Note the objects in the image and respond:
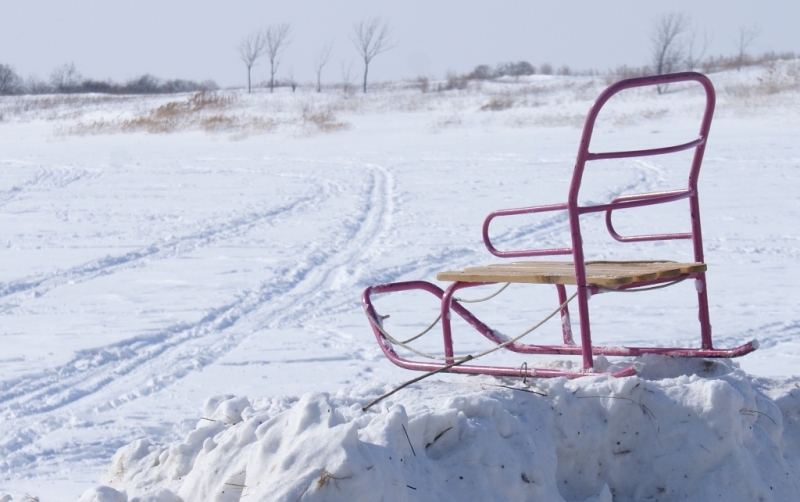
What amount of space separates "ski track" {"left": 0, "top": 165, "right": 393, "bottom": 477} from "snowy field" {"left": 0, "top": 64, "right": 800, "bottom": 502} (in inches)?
1.0

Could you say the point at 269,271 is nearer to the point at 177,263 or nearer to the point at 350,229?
the point at 177,263

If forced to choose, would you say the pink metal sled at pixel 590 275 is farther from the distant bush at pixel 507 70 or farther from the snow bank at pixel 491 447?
the distant bush at pixel 507 70

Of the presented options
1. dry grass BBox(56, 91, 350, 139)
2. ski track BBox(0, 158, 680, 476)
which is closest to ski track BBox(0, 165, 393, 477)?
ski track BBox(0, 158, 680, 476)

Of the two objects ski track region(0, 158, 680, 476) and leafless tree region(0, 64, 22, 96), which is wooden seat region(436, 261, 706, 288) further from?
leafless tree region(0, 64, 22, 96)

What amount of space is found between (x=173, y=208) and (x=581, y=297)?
10924 millimetres

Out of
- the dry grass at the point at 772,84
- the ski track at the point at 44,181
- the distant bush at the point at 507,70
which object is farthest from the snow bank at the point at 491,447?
the distant bush at the point at 507,70

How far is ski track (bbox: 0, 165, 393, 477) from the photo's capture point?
4.54 m

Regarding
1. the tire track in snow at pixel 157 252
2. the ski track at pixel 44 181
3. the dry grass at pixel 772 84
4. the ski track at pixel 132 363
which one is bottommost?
the ski track at pixel 132 363

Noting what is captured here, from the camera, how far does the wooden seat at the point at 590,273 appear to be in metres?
3.17

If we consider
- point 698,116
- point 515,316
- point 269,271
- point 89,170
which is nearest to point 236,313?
point 269,271

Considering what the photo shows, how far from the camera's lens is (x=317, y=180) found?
16.6 metres

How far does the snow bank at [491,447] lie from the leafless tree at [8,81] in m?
73.0

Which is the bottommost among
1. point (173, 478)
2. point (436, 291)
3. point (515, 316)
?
point (515, 316)

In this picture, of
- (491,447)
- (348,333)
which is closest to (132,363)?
(348,333)
